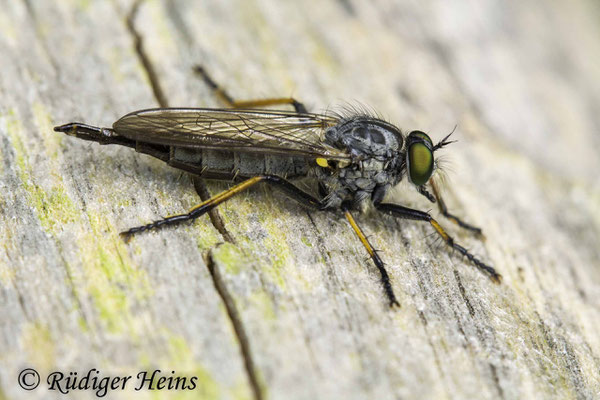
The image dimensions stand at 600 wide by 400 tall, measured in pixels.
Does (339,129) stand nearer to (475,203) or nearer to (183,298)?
(475,203)

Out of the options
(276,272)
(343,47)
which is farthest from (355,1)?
(276,272)

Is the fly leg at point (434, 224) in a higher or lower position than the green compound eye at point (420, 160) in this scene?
lower

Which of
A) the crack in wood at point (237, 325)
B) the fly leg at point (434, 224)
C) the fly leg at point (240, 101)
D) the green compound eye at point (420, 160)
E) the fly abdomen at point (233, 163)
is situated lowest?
the crack in wood at point (237, 325)

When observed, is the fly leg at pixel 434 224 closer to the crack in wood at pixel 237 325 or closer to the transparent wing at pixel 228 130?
the transparent wing at pixel 228 130

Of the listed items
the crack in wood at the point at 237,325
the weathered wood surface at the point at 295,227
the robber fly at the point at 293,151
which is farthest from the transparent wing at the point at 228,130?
the crack in wood at the point at 237,325

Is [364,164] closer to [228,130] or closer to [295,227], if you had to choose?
[295,227]

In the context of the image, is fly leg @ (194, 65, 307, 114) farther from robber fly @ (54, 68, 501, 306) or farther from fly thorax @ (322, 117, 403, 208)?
fly thorax @ (322, 117, 403, 208)

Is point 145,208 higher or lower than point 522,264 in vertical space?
higher

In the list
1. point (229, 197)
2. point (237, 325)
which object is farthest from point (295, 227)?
point (237, 325)
